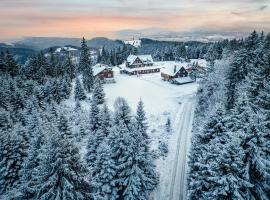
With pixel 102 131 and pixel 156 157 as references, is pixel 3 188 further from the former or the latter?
pixel 156 157

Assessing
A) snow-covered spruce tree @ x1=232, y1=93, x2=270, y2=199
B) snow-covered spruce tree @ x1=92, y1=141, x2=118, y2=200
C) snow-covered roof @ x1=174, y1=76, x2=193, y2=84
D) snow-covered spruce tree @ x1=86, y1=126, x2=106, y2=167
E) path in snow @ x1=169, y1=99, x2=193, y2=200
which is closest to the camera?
snow-covered spruce tree @ x1=232, y1=93, x2=270, y2=199

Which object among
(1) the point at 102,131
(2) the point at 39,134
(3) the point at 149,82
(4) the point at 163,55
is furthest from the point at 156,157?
(4) the point at 163,55

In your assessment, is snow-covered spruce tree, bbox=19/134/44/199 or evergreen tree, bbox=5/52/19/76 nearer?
Answer: snow-covered spruce tree, bbox=19/134/44/199

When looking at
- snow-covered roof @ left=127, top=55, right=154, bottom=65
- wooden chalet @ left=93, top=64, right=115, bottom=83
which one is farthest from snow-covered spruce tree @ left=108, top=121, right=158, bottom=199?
snow-covered roof @ left=127, top=55, right=154, bottom=65

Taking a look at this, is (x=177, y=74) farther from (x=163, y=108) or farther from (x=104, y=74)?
(x=163, y=108)

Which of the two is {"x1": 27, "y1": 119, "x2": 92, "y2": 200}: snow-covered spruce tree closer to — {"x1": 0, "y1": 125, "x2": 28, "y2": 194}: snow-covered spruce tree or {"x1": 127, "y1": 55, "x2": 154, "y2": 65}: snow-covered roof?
{"x1": 0, "y1": 125, "x2": 28, "y2": 194}: snow-covered spruce tree

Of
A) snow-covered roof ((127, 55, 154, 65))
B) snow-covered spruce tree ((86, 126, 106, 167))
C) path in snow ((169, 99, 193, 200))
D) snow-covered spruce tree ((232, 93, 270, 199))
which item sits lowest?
path in snow ((169, 99, 193, 200))
